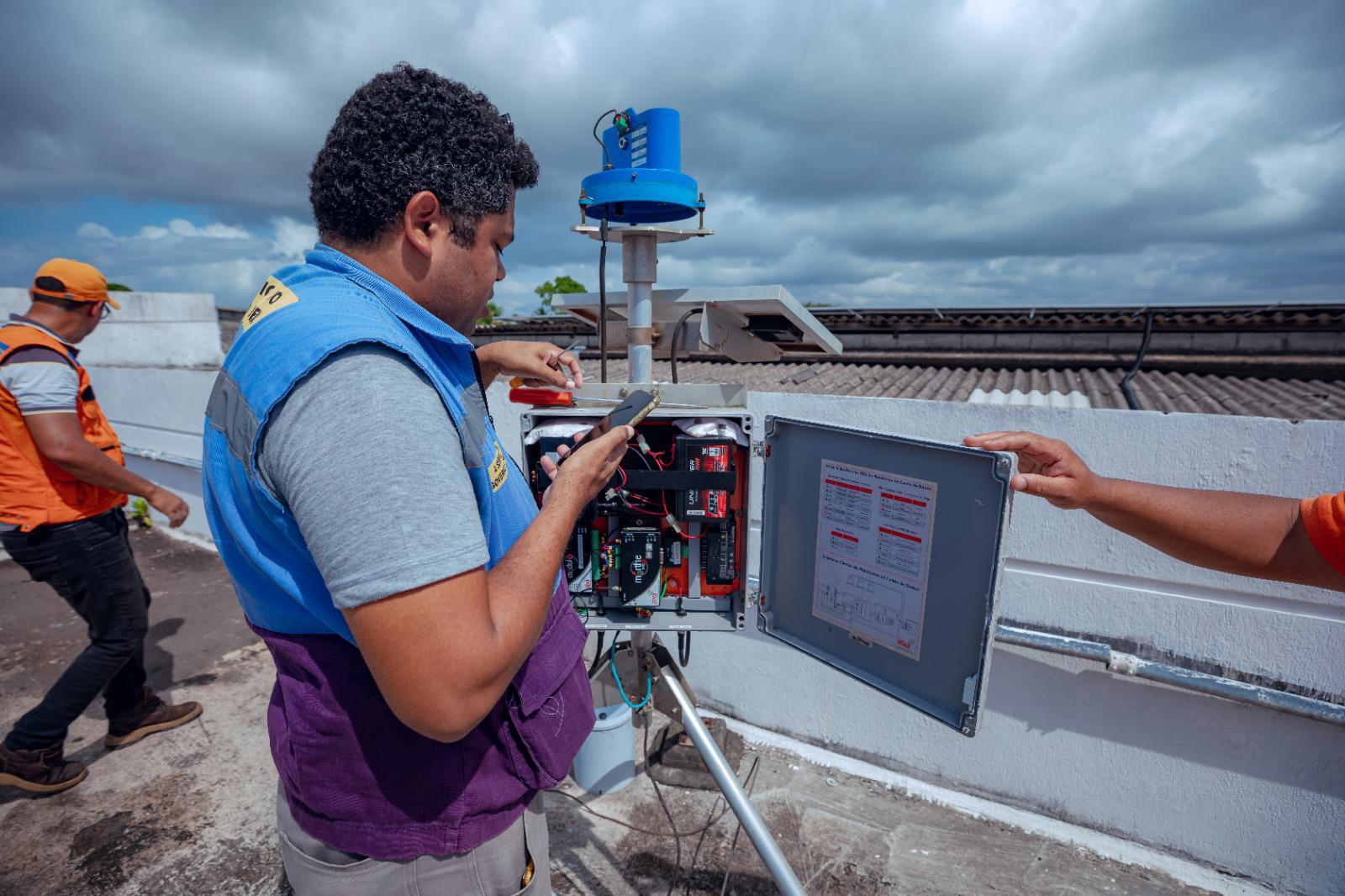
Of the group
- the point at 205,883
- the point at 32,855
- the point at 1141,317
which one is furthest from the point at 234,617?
the point at 1141,317

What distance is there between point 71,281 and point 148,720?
7.15ft

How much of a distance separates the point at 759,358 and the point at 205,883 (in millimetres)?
2877

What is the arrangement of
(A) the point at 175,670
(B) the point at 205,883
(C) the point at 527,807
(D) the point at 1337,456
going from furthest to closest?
(A) the point at 175,670, (B) the point at 205,883, (D) the point at 1337,456, (C) the point at 527,807

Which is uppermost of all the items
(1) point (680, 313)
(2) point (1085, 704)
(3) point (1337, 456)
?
(1) point (680, 313)

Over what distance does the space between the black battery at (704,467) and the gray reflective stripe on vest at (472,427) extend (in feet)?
2.69

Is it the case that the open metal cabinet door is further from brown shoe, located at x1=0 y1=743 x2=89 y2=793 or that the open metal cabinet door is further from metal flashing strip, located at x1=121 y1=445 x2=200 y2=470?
metal flashing strip, located at x1=121 y1=445 x2=200 y2=470

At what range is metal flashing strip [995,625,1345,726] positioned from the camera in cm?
229

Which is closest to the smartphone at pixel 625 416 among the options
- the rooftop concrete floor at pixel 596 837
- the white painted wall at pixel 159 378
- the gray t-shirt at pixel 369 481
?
the gray t-shirt at pixel 369 481

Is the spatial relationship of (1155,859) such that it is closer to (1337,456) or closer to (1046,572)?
(1046,572)

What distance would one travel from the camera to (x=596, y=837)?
2.75 metres

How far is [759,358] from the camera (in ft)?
6.91

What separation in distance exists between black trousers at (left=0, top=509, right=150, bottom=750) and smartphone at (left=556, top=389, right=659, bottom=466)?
8.86ft

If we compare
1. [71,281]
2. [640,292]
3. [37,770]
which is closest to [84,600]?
[37,770]

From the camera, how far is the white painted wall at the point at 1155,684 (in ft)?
7.63
